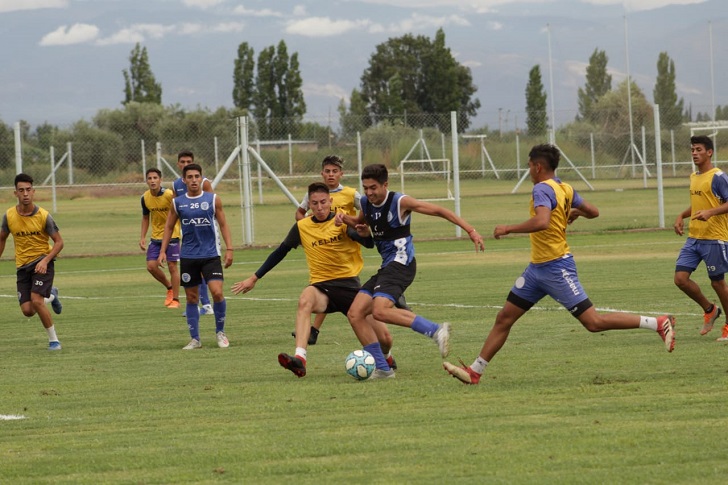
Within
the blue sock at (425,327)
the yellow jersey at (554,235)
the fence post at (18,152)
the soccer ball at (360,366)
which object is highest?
the fence post at (18,152)

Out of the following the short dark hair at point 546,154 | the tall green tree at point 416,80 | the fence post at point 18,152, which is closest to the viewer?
the short dark hair at point 546,154

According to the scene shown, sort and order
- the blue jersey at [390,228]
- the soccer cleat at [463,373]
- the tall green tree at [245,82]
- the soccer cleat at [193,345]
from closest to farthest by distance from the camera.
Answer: the soccer cleat at [463,373]
the blue jersey at [390,228]
the soccer cleat at [193,345]
the tall green tree at [245,82]

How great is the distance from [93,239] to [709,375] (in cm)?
2502

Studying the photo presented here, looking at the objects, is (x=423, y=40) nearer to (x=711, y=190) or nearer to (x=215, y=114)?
(x=215, y=114)

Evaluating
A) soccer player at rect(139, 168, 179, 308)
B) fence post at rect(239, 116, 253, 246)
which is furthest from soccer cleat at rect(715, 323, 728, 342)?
fence post at rect(239, 116, 253, 246)

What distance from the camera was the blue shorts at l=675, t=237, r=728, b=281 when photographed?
12727 millimetres

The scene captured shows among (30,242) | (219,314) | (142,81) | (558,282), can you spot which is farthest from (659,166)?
(142,81)

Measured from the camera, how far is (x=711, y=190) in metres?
12.8

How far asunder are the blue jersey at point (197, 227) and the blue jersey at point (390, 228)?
348 cm

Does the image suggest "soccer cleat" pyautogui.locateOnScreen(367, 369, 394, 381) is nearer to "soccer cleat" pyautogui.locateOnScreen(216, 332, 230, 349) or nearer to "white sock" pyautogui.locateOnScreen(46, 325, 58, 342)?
"soccer cleat" pyautogui.locateOnScreen(216, 332, 230, 349)

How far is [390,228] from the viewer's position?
1062cm

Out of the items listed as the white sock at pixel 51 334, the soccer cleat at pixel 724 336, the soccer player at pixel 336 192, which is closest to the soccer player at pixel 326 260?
the soccer player at pixel 336 192

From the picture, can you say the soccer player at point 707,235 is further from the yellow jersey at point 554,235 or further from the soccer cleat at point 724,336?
the yellow jersey at point 554,235

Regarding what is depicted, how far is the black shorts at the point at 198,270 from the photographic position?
1360 cm
